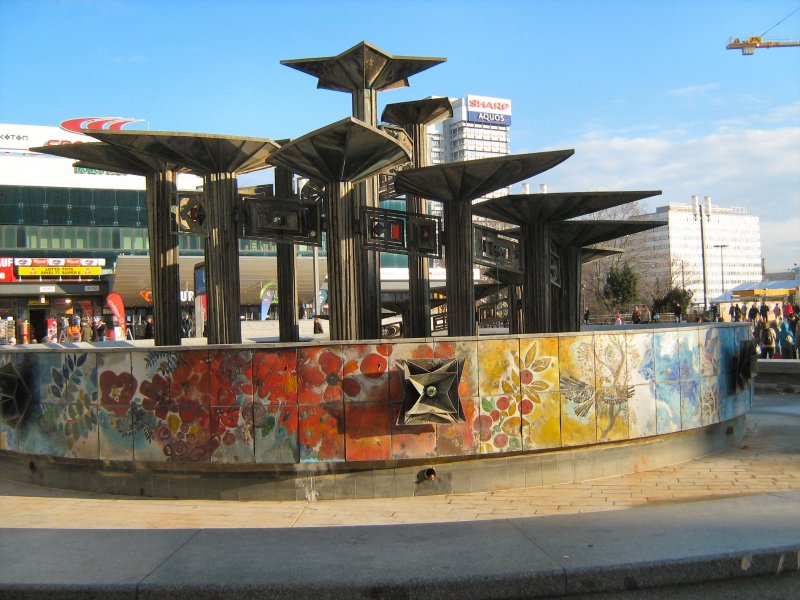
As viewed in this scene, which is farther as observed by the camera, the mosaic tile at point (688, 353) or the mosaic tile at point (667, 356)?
the mosaic tile at point (688, 353)

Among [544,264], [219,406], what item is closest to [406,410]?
[219,406]

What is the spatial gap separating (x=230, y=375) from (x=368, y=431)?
1.78 m

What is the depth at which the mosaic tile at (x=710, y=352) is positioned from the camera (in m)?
10.7

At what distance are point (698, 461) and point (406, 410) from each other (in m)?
4.79

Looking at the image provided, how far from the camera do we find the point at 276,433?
8562 mm

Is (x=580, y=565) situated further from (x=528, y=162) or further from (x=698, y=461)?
(x=528, y=162)

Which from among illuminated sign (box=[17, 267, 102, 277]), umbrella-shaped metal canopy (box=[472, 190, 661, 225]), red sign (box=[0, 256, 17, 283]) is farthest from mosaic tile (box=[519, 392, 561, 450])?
red sign (box=[0, 256, 17, 283])

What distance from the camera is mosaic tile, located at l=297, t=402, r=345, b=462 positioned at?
8.52 metres

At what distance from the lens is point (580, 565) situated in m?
5.26

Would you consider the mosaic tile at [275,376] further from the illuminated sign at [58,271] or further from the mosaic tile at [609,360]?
the illuminated sign at [58,271]

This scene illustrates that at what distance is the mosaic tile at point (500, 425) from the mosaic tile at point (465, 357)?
0.21 m

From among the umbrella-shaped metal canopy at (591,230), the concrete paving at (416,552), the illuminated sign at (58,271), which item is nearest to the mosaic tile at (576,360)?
the concrete paving at (416,552)

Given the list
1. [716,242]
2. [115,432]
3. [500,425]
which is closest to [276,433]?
[115,432]

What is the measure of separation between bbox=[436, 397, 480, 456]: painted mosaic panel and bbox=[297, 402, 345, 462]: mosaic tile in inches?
46.4
